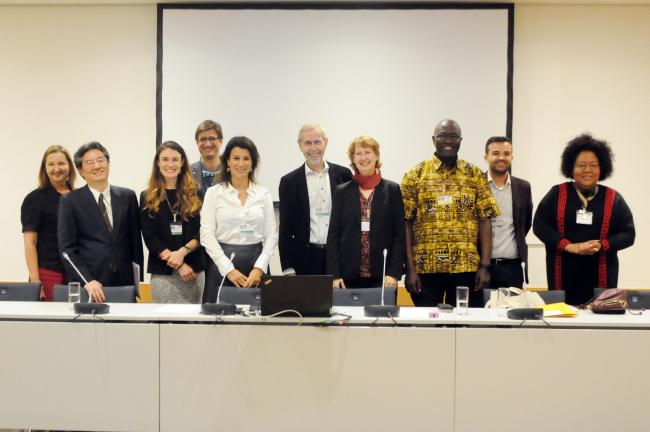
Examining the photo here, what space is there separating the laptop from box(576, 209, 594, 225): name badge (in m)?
1.90

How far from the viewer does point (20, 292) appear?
3.83 meters

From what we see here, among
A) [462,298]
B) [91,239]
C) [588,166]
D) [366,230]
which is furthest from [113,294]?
[588,166]

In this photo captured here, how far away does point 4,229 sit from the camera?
598 centimetres

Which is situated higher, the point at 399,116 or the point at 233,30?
the point at 233,30

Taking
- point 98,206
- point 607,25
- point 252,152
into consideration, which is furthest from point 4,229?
point 607,25

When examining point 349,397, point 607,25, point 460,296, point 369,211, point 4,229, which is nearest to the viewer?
point 349,397

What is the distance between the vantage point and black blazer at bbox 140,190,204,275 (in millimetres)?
4023

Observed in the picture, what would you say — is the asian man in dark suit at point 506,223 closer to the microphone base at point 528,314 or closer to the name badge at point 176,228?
the microphone base at point 528,314

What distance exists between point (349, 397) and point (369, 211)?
1.30m

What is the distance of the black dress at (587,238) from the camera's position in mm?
4098

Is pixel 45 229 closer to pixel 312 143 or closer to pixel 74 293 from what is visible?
pixel 74 293

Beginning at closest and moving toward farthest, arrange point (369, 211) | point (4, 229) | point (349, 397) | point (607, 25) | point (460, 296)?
point (349, 397) → point (460, 296) → point (369, 211) → point (607, 25) → point (4, 229)

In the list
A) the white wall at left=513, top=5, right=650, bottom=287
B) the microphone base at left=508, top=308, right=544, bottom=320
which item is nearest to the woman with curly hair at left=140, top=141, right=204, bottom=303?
the microphone base at left=508, top=308, right=544, bottom=320

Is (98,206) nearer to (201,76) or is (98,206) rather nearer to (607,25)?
(201,76)
